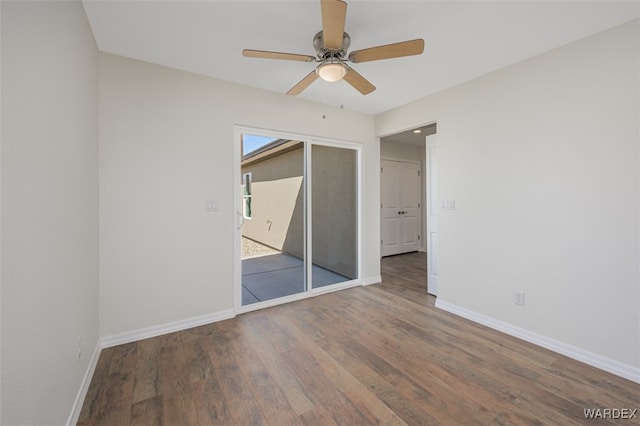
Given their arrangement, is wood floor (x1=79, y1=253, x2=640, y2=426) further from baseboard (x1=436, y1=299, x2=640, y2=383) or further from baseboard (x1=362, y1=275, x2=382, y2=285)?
baseboard (x1=362, y1=275, x2=382, y2=285)

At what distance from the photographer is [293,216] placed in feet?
11.8

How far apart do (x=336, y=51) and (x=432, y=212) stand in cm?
245

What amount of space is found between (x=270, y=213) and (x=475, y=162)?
248 centimetres

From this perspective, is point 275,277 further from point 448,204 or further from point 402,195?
point 402,195

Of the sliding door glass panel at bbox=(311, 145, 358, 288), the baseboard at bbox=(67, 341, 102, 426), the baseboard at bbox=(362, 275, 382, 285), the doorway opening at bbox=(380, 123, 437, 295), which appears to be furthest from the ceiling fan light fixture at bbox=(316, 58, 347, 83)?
the doorway opening at bbox=(380, 123, 437, 295)

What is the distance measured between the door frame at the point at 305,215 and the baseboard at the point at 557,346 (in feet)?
4.98

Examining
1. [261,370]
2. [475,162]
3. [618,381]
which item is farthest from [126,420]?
[475,162]

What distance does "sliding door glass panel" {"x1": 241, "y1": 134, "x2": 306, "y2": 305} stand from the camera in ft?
10.8

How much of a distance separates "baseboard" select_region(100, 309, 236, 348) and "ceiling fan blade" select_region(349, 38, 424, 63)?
107 inches

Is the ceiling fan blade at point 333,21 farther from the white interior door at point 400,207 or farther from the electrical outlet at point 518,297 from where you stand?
the white interior door at point 400,207

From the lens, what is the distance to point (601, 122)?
2070 mm

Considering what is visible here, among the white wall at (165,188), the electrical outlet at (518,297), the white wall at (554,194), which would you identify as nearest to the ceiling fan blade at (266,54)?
the white wall at (165,188)

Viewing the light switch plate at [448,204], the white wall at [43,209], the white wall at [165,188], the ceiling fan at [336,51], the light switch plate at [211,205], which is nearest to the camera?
the white wall at [43,209]

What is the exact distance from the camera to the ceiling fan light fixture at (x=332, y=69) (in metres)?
1.96
